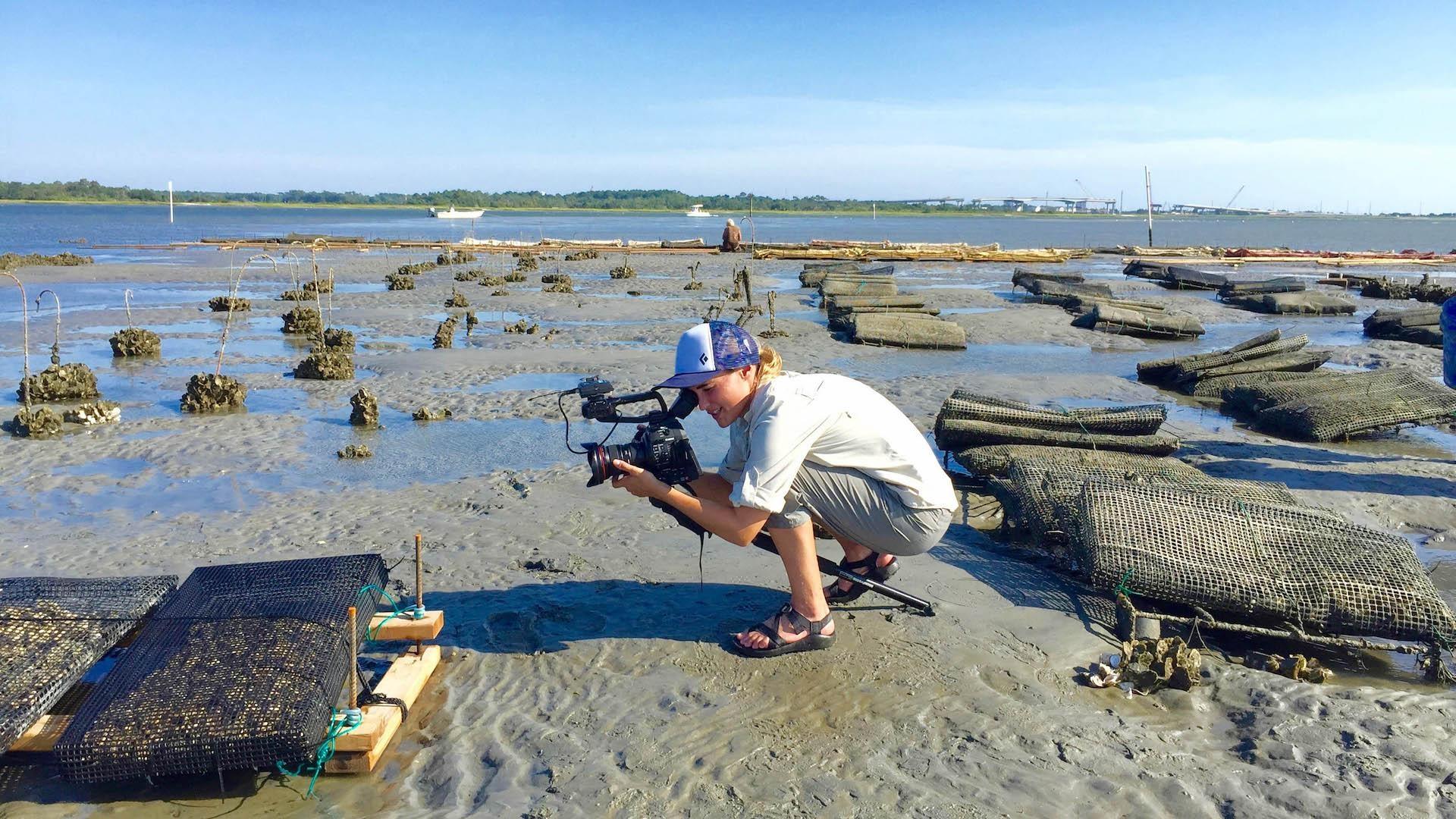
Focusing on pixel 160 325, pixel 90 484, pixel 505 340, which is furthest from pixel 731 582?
pixel 160 325

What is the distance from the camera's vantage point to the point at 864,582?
4.59m

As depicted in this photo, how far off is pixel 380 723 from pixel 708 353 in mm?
1697

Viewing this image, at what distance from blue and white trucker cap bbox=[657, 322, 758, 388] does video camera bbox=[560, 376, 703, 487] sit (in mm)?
201

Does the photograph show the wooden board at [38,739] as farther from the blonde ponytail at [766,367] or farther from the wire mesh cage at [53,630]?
the blonde ponytail at [766,367]

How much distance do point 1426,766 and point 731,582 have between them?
2.86m

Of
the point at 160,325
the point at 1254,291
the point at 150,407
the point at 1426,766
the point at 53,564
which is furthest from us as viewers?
the point at 1254,291

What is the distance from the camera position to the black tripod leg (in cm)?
453

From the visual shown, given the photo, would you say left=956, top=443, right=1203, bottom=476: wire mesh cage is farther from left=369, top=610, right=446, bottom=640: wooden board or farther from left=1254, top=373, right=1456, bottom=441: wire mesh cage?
left=369, top=610, right=446, bottom=640: wooden board

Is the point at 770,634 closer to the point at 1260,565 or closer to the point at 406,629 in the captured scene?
the point at 406,629

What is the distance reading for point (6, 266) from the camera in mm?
27281

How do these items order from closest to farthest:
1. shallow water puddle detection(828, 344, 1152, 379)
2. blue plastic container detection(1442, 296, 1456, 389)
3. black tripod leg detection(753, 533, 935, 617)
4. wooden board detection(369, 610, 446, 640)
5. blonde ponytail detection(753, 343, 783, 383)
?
1. blonde ponytail detection(753, 343, 783, 383)
2. wooden board detection(369, 610, 446, 640)
3. black tripod leg detection(753, 533, 935, 617)
4. blue plastic container detection(1442, 296, 1456, 389)
5. shallow water puddle detection(828, 344, 1152, 379)

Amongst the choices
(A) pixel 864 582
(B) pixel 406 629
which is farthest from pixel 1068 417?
(B) pixel 406 629

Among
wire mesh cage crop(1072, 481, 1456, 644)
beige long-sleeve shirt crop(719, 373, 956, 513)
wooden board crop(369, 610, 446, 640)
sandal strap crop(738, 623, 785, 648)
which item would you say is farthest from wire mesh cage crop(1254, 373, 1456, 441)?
wooden board crop(369, 610, 446, 640)

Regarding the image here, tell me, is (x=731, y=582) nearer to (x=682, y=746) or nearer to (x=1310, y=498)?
(x=682, y=746)
